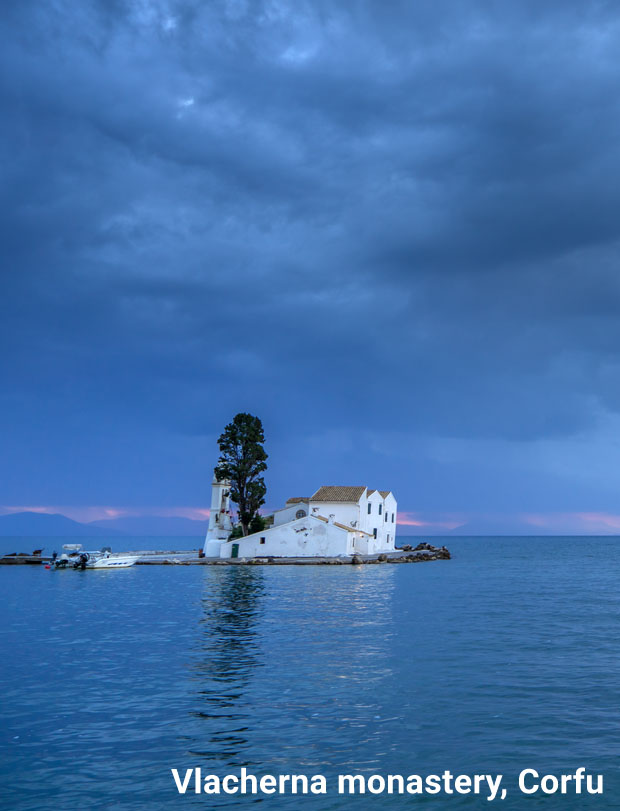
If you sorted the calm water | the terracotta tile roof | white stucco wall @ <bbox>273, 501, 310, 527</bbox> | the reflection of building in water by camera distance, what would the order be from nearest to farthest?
the calm water
the reflection of building in water
the terracotta tile roof
white stucco wall @ <bbox>273, 501, 310, 527</bbox>

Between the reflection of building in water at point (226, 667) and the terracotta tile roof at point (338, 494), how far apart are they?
A: 44614 millimetres

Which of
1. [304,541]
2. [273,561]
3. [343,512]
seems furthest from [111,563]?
[343,512]

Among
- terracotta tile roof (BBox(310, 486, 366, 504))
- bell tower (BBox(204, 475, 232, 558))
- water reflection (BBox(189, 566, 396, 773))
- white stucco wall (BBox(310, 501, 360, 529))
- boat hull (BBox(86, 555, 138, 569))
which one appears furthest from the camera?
bell tower (BBox(204, 475, 232, 558))

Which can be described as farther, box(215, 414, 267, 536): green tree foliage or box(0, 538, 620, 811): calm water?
box(215, 414, 267, 536): green tree foliage

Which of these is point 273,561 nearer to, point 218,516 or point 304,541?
point 304,541

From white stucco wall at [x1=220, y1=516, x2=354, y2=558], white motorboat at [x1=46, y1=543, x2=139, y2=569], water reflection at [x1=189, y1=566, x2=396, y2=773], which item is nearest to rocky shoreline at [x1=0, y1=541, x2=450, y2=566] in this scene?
white stucco wall at [x1=220, y1=516, x2=354, y2=558]

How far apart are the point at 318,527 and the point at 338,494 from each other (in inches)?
361

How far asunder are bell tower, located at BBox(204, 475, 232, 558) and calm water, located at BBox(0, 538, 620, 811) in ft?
186

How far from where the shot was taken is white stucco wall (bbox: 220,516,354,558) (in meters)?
91.4

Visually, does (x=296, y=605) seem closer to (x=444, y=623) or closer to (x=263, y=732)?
(x=444, y=623)

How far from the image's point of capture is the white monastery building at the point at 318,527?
91812 mm

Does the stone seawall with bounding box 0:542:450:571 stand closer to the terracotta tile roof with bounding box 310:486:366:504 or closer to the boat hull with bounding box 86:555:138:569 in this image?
the boat hull with bounding box 86:555:138:569

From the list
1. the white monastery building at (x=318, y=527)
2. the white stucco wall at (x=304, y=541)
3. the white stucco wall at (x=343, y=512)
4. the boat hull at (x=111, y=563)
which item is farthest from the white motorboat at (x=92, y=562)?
the white stucco wall at (x=343, y=512)

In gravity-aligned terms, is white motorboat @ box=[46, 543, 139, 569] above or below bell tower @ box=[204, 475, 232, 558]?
below
